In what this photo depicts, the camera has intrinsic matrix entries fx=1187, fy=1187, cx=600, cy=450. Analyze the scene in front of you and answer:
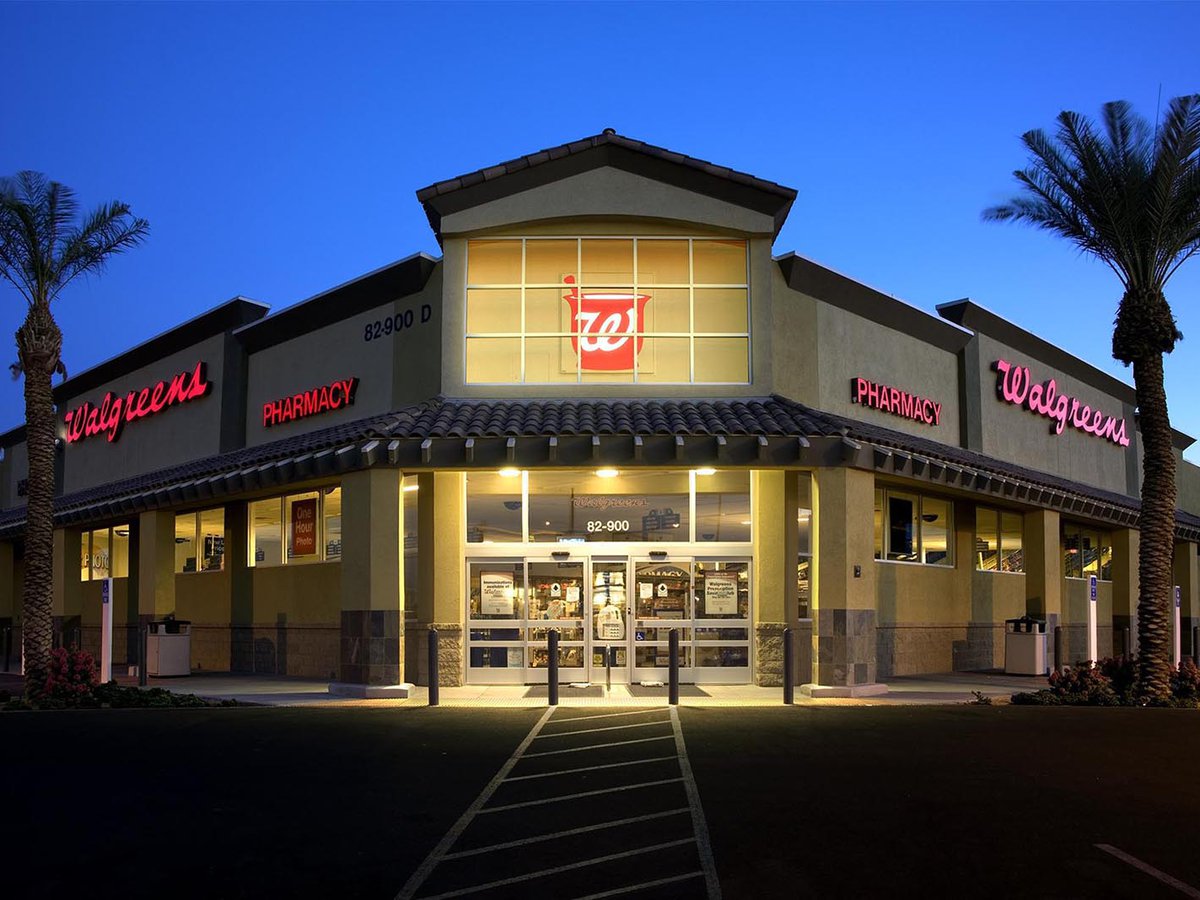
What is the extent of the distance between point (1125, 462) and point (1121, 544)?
227 inches

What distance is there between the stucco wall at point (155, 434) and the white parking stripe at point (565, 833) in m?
19.6

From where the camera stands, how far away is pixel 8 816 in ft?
31.3

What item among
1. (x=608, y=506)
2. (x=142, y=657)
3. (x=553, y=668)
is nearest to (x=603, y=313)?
(x=608, y=506)

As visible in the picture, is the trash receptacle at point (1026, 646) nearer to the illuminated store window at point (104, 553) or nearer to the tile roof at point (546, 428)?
the tile roof at point (546, 428)

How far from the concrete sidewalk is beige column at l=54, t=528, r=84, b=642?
26.8 ft

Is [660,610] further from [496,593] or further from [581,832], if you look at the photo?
[581,832]

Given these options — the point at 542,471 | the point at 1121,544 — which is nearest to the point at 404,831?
the point at 542,471

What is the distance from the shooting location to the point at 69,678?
19.4m

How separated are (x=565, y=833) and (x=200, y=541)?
20.3 metres

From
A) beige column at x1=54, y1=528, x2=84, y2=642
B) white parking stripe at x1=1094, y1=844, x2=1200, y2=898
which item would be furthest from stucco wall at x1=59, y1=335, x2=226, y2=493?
white parking stripe at x1=1094, y1=844, x2=1200, y2=898

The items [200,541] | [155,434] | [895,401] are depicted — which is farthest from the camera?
[155,434]

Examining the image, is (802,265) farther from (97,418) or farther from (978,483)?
(97,418)

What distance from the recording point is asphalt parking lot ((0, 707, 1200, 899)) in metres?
7.55

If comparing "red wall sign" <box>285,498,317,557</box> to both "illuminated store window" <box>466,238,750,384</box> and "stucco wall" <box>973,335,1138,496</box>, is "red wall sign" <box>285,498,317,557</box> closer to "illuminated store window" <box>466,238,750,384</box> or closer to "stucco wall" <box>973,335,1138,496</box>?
"illuminated store window" <box>466,238,750,384</box>
